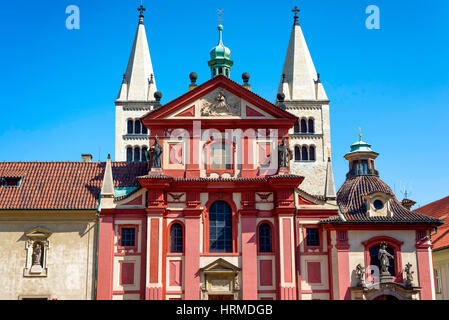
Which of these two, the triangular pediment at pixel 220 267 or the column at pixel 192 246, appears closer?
the column at pixel 192 246

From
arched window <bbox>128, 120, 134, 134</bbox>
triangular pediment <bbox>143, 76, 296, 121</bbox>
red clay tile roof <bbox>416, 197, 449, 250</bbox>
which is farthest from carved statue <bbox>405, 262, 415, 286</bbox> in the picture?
arched window <bbox>128, 120, 134, 134</bbox>

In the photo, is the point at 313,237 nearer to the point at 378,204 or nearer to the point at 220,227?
→ the point at 378,204

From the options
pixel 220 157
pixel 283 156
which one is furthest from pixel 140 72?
pixel 283 156

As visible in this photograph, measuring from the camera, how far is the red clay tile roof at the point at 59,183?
1339 inches

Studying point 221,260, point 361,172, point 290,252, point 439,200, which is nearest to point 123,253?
point 221,260

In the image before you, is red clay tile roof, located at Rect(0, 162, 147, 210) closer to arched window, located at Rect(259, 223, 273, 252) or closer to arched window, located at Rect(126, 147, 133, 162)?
arched window, located at Rect(259, 223, 273, 252)

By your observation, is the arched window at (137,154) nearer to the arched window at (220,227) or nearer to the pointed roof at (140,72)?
the pointed roof at (140,72)

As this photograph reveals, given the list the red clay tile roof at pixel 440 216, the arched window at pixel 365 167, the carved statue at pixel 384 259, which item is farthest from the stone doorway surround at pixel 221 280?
the red clay tile roof at pixel 440 216

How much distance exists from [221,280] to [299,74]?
42.0 meters

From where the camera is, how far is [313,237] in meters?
33.8

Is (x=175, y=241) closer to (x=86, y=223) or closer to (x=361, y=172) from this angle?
(x=86, y=223)

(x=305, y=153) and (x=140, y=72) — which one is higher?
(x=140, y=72)

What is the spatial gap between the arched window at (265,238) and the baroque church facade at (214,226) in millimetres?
57

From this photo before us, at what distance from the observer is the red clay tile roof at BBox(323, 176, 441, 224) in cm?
3350
